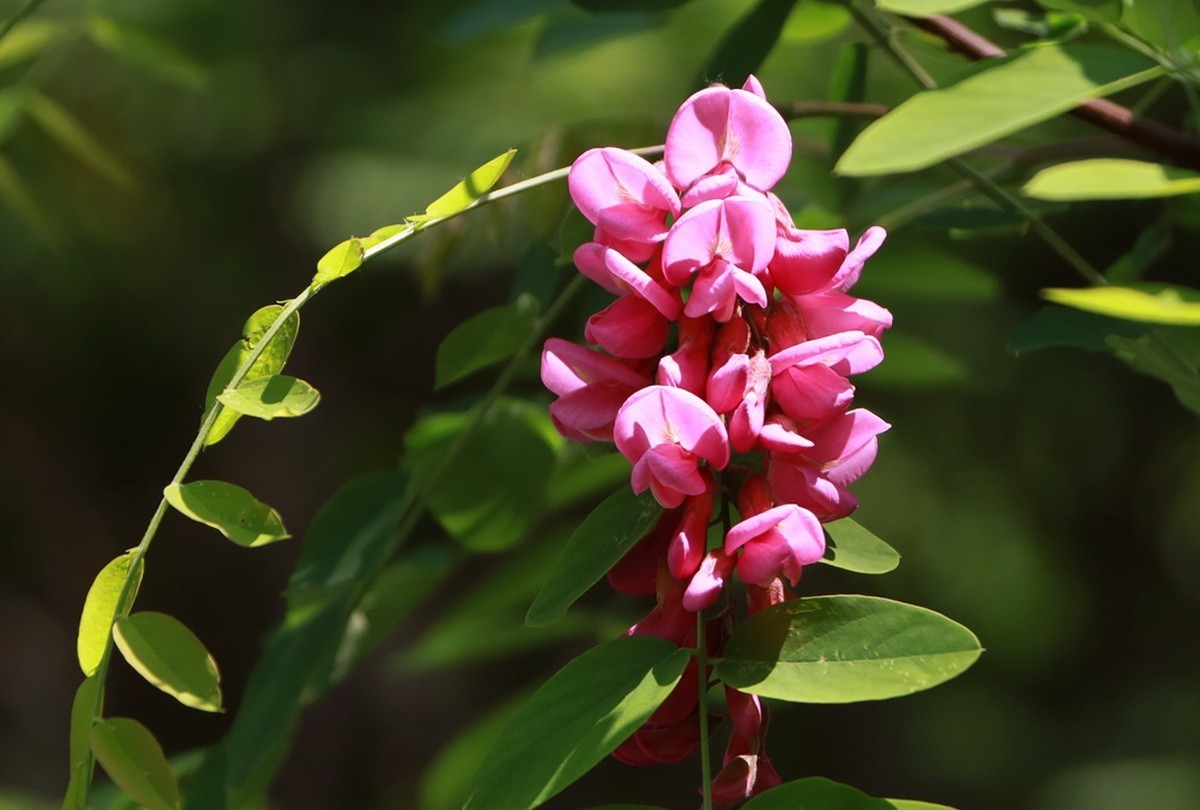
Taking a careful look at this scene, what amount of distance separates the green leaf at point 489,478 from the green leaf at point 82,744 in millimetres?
261

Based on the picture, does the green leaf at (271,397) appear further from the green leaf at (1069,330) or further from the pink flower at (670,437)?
the green leaf at (1069,330)

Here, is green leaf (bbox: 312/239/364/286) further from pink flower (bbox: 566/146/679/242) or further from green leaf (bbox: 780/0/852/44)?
green leaf (bbox: 780/0/852/44)

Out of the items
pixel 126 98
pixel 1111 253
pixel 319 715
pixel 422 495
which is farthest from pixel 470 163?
pixel 319 715

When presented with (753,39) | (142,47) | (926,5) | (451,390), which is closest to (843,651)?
(926,5)

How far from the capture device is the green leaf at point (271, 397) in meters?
0.43

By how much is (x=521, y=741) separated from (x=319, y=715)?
3128 millimetres

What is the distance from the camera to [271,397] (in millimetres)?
443

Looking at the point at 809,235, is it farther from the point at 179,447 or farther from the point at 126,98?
the point at 179,447

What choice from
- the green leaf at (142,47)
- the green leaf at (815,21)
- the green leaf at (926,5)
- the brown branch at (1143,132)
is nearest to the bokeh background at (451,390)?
the green leaf at (142,47)

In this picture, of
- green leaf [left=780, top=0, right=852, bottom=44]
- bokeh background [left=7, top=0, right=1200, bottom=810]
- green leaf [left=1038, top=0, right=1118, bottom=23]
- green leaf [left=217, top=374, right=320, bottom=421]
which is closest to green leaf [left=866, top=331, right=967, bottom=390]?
bokeh background [left=7, top=0, right=1200, bottom=810]

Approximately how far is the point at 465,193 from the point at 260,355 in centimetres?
10

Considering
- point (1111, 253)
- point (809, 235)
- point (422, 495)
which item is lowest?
point (1111, 253)

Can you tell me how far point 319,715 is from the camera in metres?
3.37

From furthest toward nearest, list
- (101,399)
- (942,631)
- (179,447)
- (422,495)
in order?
(179,447) → (101,399) → (422,495) → (942,631)
